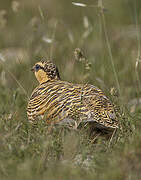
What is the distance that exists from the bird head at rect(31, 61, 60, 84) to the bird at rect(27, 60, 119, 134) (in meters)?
0.28

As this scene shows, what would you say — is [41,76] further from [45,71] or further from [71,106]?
[71,106]

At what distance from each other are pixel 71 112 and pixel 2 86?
2133 millimetres

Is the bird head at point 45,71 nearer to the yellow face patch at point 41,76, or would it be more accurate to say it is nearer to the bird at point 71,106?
the yellow face patch at point 41,76

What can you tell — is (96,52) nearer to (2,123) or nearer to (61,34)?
(61,34)

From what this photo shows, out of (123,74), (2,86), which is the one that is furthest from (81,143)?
(123,74)

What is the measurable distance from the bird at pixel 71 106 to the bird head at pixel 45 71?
0.92ft

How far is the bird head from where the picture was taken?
4.68 metres

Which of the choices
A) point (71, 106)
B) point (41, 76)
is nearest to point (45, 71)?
point (41, 76)

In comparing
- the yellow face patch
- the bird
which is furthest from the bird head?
the bird

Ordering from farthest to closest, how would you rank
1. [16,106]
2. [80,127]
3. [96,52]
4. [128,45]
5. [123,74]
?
1. [128,45]
2. [96,52]
3. [123,74]
4. [16,106]
5. [80,127]

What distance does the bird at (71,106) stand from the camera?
12.6ft

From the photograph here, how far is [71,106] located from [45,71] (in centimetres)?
90

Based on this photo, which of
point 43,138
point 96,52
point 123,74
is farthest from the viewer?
point 96,52

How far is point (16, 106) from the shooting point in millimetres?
4980
